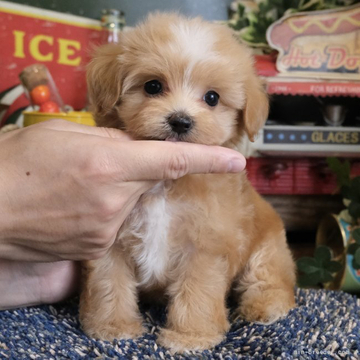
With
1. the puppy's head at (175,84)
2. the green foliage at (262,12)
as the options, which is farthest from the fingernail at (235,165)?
the green foliage at (262,12)

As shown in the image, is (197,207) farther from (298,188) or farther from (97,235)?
(298,188)

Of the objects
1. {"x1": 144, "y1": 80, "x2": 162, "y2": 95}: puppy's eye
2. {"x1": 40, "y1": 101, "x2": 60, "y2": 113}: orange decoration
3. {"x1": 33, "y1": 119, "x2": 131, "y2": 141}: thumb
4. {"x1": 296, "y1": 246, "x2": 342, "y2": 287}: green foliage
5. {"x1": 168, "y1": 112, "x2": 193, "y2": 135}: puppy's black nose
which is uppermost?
{"x1": 144, "y1": 80, "x2": 162, "y2": 95}: puppy's eye

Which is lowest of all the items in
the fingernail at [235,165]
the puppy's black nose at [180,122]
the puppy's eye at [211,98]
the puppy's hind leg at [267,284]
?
the puppy's hind leg at [267,284]

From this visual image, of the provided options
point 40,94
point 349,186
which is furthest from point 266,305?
point 40,94

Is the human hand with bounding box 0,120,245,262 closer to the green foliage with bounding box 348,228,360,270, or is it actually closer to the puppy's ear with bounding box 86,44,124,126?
the puppy's ear with bounding box 86,44,124,126

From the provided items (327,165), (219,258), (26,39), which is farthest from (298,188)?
(26,39)

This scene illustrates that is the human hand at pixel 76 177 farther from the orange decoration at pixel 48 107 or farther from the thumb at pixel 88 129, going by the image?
the orange decoration at pixel 48 107

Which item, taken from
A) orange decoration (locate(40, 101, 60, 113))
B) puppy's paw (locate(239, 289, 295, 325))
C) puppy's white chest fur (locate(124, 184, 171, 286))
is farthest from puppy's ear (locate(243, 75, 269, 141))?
orange decoration (locate(40, 101, 60, 113))
